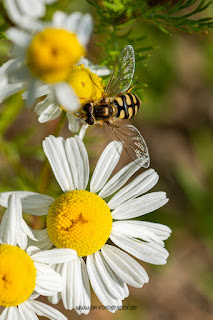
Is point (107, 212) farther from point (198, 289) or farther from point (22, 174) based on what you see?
point (198, 289)

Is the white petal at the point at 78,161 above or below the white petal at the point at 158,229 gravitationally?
above

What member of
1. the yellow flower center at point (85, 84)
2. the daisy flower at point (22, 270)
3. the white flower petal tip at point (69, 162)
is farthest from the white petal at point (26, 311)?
the yellow flower center at point (85, 84)

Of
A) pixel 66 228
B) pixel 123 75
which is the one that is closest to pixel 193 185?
pixel 123 75

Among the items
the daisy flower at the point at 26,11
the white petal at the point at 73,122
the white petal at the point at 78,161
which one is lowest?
the white petal at the point at 78,161

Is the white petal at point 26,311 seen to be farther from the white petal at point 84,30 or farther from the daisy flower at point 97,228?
the white petal at point 84,30

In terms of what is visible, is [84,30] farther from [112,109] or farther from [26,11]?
[112,109]

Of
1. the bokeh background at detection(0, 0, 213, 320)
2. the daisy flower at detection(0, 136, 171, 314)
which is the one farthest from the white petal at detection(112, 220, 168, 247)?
the bokeh background at detection(0, 0, 213, 320)

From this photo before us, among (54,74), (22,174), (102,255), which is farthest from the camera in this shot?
(22,174)

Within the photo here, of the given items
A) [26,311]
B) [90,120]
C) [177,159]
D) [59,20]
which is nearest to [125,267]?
[26,311]
